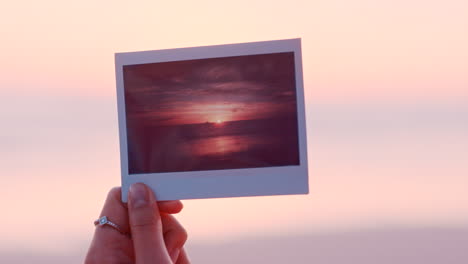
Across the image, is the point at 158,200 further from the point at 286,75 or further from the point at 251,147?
the point at 286,75

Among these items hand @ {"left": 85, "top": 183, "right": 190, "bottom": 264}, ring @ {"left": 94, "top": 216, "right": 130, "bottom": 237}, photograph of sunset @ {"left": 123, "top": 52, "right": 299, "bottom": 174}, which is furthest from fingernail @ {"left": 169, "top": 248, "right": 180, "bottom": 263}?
photograph of sunset @ {"left": 123, "top": 52, "right": 299, "bottom": 174}

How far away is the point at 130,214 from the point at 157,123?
0.18 meters

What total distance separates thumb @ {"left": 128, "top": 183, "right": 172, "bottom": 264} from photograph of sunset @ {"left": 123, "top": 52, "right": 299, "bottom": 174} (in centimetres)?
5

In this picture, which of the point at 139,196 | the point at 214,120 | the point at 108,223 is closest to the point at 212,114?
the point at 214,120

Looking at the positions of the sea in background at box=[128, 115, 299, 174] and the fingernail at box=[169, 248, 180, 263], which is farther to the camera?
the fingernail at box=[169, 248, 180, 263]

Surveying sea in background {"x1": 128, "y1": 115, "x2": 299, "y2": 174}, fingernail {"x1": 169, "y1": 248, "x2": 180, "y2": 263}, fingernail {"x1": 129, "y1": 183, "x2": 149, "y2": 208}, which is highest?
sea in background {"x1": 128, "y1": 115, "x2": 299, "y2": 174}

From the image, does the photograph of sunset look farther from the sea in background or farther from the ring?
the ring

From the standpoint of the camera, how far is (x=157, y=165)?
3.64 ft

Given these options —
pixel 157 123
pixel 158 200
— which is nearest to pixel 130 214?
pixel 158 200

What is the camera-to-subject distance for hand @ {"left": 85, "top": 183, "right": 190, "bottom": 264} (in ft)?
3.59

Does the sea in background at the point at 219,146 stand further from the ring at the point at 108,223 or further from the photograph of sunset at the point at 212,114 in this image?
the ring at the point at 108,223

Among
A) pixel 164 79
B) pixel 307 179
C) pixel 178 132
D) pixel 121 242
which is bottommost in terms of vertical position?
pixel 121 242

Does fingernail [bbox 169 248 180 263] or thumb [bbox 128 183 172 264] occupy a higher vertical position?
thumb [bbox 128 183 172 264]

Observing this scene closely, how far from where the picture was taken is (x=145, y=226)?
1110mm
